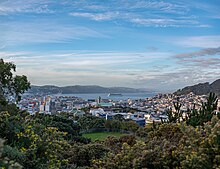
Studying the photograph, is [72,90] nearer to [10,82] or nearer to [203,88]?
[203,88]

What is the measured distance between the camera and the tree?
631 inches

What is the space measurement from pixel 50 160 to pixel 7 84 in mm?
10668

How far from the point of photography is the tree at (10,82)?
52.5 ft

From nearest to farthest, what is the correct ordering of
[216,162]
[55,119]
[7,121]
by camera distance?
1. [216,162]
2. [7,121]
3. [55,119]

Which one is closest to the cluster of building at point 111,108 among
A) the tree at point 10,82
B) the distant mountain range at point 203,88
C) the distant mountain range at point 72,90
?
the distant mountain range at point 203,88

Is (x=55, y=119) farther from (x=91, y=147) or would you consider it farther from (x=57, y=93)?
(x=57, y=93)

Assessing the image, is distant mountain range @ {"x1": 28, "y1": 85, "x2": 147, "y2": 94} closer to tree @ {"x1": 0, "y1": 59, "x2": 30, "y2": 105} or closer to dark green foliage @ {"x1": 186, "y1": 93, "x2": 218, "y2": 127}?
tree @ {"x1": 0, "y1": 59, "x2": 30, "y2": 105}

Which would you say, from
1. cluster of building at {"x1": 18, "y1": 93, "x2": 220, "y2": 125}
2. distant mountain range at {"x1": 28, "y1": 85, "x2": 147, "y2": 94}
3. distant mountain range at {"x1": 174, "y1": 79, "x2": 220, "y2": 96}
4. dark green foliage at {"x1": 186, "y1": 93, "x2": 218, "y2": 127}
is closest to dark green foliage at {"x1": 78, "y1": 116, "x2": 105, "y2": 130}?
cluster of building at {"x1": 18, "y1": 93, "x2": 220, "y2": 125}

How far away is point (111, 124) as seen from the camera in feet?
117

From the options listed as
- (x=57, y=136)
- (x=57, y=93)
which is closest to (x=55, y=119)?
(x=57, y=136)

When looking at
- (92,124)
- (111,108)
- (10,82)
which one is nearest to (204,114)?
(10,82)

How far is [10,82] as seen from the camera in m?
16.7

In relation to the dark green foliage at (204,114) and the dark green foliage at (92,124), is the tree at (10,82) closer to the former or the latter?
the dark green foliage at (204,114)

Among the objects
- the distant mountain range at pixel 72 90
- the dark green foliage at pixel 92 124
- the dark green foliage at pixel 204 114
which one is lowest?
the dark green foliage at pixel 92 124
